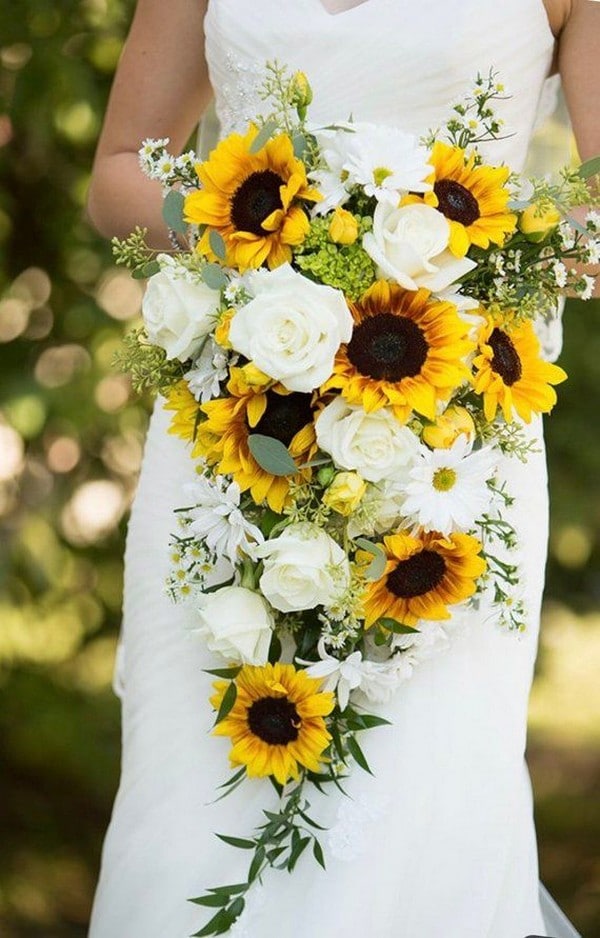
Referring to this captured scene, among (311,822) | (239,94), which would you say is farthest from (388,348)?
(239,94)

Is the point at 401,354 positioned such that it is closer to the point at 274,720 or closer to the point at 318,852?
the point at 274,720


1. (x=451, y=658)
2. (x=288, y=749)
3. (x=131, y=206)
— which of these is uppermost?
(x=131, y=206)

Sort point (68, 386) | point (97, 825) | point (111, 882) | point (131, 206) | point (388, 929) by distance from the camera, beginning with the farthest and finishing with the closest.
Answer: point (97, 825)
point (68, 386)
point (131, 206)
point (111, 882)
point (388, 929)

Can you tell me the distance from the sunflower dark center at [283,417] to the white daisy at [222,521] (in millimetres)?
81

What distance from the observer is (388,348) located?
1.66m

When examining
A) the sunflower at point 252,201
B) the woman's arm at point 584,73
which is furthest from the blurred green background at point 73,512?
the sunflower at point 252,201

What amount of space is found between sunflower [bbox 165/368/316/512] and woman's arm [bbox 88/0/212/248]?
765 millimetres

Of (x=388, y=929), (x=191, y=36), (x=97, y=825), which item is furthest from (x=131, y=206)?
(x=97, y=825)

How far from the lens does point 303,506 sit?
1.71 meters

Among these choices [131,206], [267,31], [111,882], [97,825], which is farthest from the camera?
[97,825]

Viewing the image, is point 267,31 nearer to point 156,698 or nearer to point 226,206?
point 226,206

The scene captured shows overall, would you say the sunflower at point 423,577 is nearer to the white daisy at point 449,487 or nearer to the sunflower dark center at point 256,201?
the white daisy at point 449,487

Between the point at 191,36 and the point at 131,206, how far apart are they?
0.33 meters

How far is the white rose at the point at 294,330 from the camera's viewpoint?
5.24 ft
